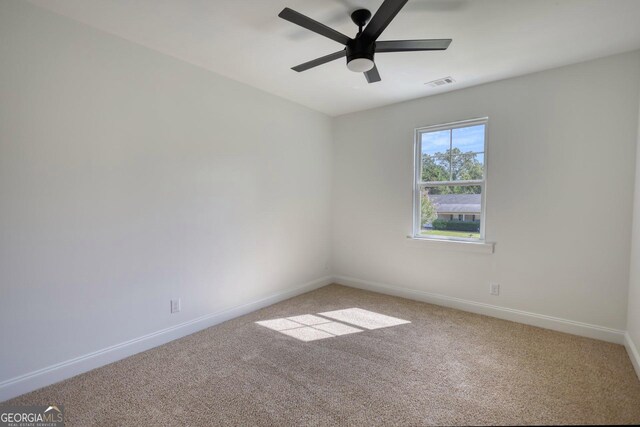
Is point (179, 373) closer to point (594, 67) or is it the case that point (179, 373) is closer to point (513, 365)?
point (513, 365)

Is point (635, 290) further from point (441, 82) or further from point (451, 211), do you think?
point (441, 82)

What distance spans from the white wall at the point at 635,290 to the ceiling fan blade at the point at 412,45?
199 centimetres

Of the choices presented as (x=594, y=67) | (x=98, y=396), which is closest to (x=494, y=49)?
(x=594, y=67)

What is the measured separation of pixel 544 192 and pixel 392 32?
217 cm

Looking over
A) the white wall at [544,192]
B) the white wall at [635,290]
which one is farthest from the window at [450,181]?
the white wall at [635,290]

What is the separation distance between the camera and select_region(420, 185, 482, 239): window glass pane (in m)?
3.47

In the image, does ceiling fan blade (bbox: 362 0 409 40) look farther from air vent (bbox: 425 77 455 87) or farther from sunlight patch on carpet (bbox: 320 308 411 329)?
sunlight patch on carpet (bbox: 320 308 411 329)

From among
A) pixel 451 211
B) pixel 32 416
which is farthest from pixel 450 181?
pixel 32 416

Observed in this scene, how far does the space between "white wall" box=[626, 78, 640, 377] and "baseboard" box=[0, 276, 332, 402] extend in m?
3.40

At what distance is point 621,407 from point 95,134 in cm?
402

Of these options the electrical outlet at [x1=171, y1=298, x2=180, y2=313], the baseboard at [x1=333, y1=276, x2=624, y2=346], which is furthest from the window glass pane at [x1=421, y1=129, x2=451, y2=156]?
the electrical outlet at [x1=171, y1=298, x2=180, y2=313]

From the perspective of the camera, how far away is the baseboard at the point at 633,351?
2.21 metres

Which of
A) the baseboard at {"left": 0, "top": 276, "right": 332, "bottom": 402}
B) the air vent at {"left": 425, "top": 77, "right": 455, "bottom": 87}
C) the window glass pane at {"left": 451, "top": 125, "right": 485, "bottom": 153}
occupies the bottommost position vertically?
the baseboard at {"left": 0, "top": 276, "right": 332, "bottom": 402}

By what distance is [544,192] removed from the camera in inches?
118
